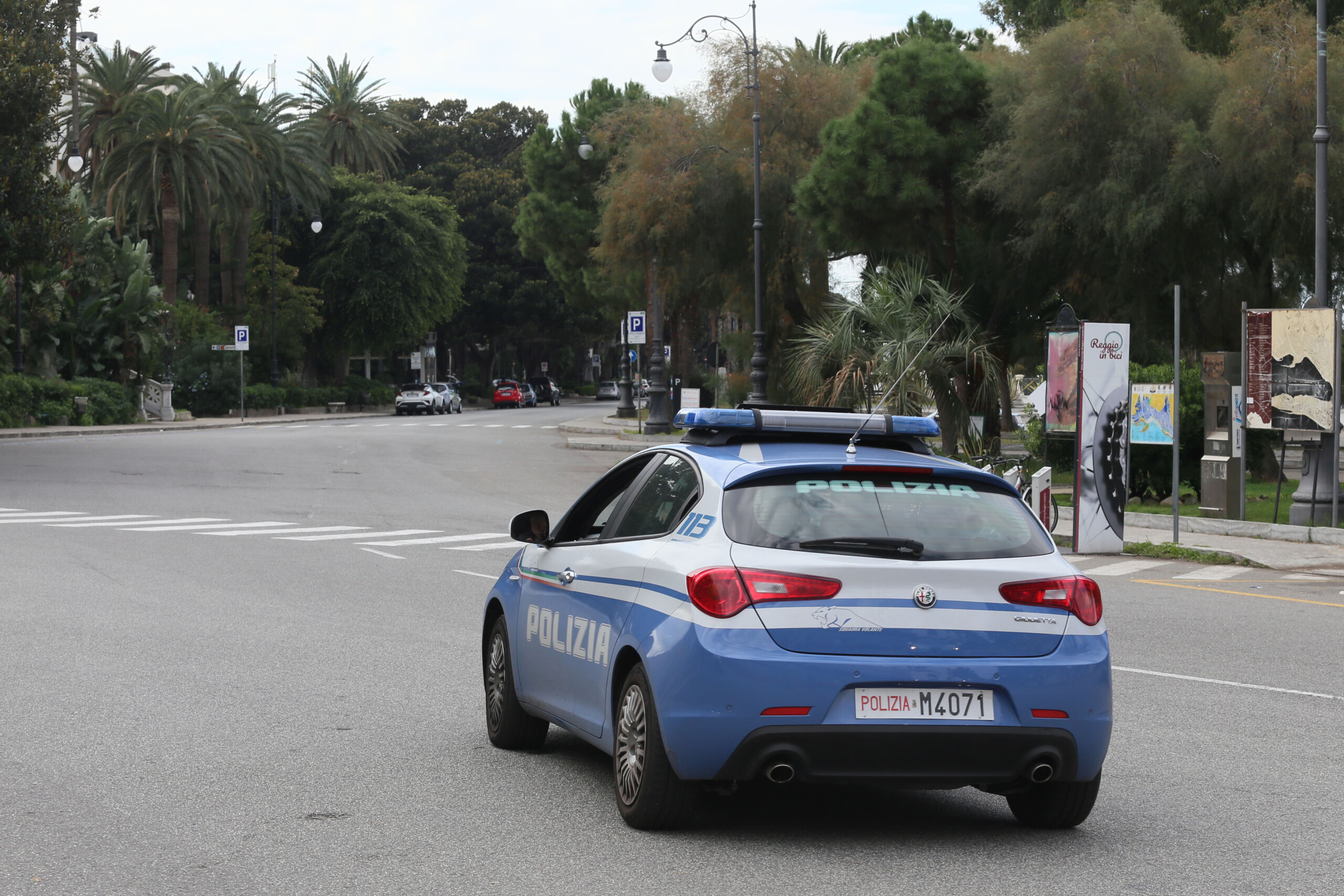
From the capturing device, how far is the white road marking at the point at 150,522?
765 inches

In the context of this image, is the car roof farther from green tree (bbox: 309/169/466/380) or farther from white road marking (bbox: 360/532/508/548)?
green tree (bbox: 309/169/466/380)

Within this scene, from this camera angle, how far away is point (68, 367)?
174 ft

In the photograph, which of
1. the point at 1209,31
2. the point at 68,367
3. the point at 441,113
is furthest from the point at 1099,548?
the point at 441,113

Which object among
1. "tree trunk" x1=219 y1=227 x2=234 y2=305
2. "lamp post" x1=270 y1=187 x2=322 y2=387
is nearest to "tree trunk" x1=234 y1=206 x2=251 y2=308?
"tree trunk" x1=219 y1=227 x2=234 y2=305

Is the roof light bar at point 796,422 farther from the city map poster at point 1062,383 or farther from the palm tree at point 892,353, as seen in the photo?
the palm tree at point 892,353

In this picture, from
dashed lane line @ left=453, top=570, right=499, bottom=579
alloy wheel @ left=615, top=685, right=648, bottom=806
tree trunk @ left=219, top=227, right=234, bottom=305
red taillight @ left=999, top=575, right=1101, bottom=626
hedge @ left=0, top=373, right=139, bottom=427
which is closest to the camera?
red taillight @ left=999, top=575, right=1101, bottom=626

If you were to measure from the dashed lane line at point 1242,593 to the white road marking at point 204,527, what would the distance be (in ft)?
36.5

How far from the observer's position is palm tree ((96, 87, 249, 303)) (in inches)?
2255

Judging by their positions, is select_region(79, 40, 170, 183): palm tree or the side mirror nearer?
the side mirror

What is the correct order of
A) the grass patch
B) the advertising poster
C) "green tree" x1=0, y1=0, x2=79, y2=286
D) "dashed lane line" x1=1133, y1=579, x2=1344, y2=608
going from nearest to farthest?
"dashed lane line" x1=1133, y1=579, x2=1344, y2=608
the grass patch
the advertising poster
"green tree" x1=0, y1=0, x2=79, y2=286

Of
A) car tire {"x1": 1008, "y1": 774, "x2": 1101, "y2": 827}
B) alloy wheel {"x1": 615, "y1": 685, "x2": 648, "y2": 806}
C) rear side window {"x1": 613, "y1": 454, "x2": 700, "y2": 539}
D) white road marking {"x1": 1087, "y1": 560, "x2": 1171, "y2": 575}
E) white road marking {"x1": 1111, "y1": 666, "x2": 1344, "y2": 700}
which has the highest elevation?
rear side window {"x1": 613, "y1": 454, "x2": 700, "y2": 539}

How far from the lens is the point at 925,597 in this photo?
17.9 ft

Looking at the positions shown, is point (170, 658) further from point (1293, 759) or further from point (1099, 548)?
point (1099, 548)

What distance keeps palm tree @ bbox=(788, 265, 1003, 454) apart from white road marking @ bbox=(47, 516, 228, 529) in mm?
10208
